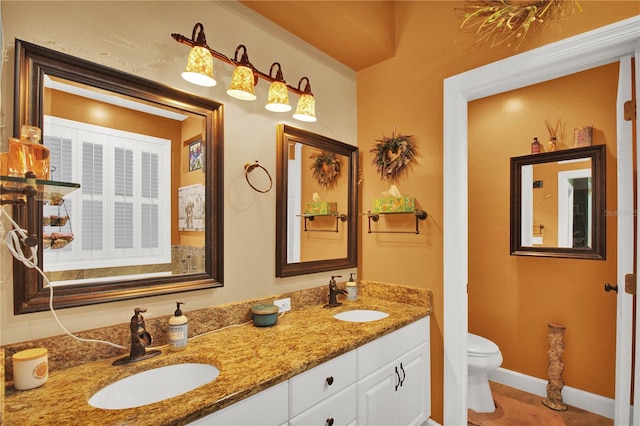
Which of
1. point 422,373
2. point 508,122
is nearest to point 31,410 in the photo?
point 422,373

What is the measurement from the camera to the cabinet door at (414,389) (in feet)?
5.63

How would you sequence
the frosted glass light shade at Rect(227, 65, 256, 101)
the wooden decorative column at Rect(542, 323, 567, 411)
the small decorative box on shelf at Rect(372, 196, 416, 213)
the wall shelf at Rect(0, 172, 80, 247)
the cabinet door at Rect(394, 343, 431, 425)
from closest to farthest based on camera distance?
the wall shelf at Rect(0, 172, 80, 247), the frosted glass light shade at Rect(227, 65, 256, 101), the cabinet door at Rect(394, 343, 431, 425), the small decorative box on shelf at Rect(372, 196, 416, 213), the wooden decorative column at Rect(542, 323, 567, 411)

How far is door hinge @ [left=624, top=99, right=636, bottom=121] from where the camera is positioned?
4.89 ft

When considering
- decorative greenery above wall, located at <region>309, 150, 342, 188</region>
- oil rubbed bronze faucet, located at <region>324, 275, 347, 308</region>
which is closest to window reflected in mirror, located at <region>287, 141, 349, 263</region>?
decorative greenery above wall, located at <region>309, 150, 342, 188</region>

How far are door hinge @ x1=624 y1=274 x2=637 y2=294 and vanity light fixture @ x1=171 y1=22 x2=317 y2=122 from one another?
1.76m

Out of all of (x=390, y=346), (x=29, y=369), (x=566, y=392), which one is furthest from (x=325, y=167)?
(x=566, y=392)

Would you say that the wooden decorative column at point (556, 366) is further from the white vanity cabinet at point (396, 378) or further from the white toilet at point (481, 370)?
the white vanity cabinet at point (396, 378)

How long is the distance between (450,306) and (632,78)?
4.77 feet

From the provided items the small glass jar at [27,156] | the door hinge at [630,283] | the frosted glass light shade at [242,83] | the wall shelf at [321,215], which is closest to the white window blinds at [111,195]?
the small glass jar at [27,156]

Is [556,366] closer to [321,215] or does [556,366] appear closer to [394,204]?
[394,204]

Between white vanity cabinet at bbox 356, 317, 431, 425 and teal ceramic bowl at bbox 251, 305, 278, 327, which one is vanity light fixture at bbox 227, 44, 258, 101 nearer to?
teal ceramic bowl at bbox 251, 305, 278, 327

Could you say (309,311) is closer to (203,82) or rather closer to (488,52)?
(203,82)

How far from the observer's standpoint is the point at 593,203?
225 cm

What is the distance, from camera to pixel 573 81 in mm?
2410
